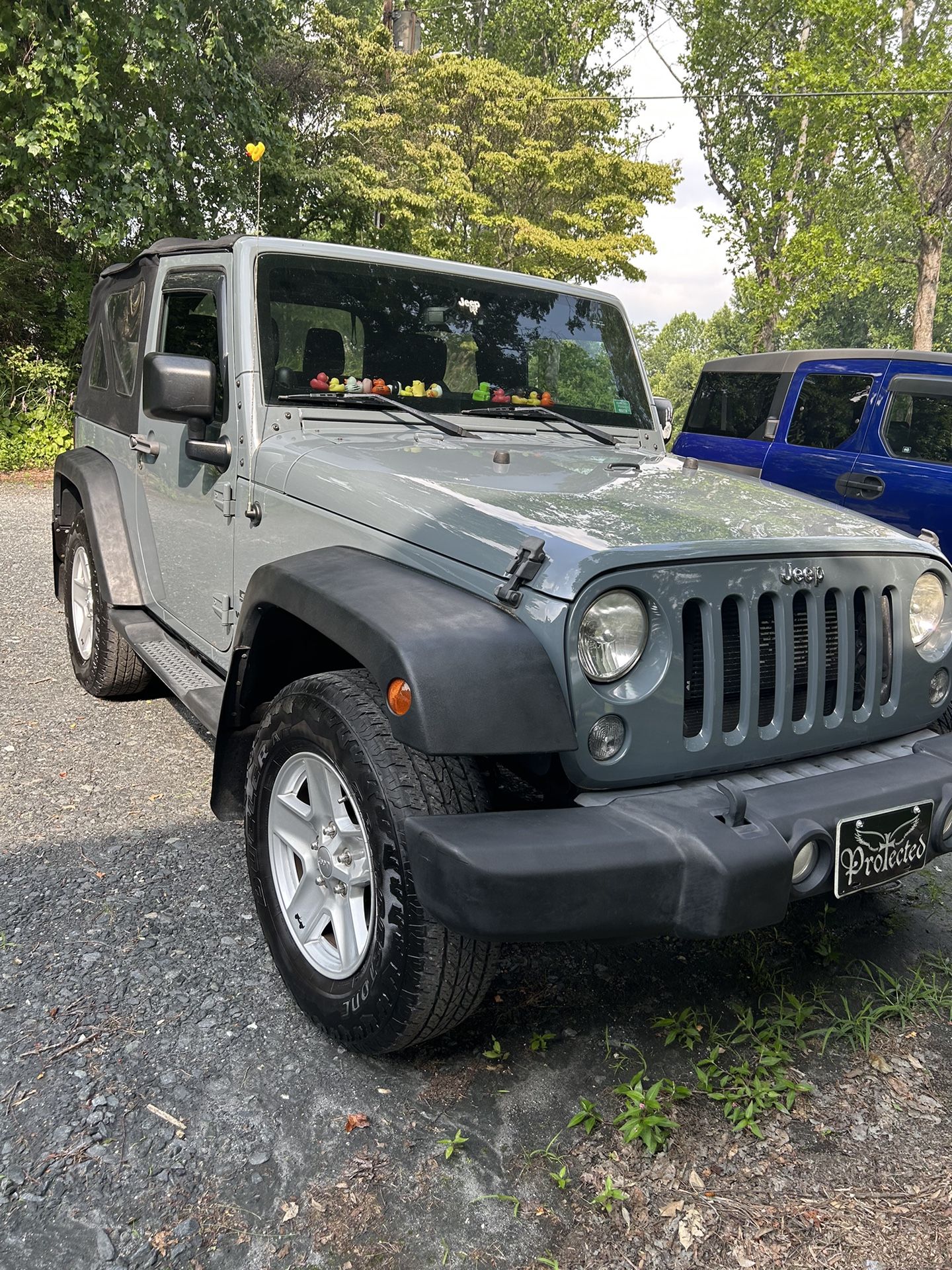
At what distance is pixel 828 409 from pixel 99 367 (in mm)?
5411

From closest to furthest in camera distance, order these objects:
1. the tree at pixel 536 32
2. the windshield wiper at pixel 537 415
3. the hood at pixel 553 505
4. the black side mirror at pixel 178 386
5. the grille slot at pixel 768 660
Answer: the hood at pixel 553 505 < the grille slot at pixel 768 660 < the black side mirror at pixel 178 386 < the windshield wiper at pixel 537 415 < the tree at pixel 536 32

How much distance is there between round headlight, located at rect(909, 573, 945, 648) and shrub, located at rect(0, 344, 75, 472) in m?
13.9

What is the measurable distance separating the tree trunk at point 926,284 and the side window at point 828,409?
1127 cm

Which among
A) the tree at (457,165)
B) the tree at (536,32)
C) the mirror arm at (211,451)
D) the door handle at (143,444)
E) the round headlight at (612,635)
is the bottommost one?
the round headlight at (612,635)

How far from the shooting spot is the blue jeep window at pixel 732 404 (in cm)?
813

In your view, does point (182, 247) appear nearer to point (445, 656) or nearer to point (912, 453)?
point (445, 656)

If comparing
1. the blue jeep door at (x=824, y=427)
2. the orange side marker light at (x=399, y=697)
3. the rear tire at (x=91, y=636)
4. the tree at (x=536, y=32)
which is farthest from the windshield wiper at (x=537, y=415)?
the tree at (x=536, y=32)

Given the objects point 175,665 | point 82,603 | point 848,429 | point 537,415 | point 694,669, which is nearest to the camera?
point 694,669

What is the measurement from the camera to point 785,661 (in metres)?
2.29

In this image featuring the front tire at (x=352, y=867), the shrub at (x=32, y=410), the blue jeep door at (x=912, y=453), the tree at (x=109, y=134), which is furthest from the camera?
the shrub at (x=32, y=410)

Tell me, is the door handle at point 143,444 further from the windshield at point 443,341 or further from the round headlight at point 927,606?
the round headlight at point 927,606

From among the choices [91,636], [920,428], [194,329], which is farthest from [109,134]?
[194,329]

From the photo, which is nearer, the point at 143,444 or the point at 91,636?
the point at 143,444

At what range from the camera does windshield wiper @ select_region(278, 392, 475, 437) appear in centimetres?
314
